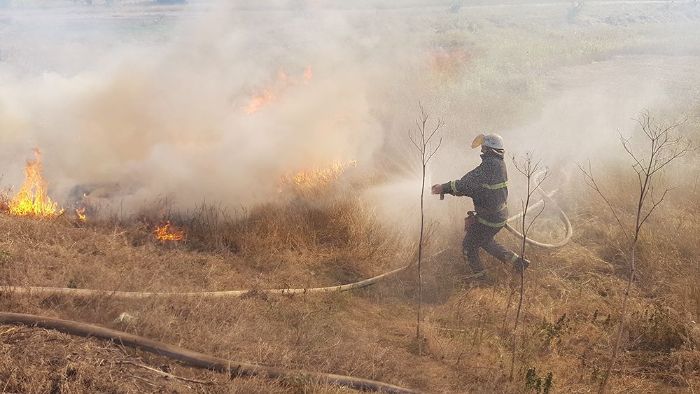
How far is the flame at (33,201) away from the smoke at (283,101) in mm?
339

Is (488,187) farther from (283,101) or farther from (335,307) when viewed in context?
(283,101)

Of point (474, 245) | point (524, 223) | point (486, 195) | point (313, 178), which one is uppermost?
point (313, 178)

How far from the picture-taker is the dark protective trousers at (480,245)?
5.97m

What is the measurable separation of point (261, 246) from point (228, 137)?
2.85 metres

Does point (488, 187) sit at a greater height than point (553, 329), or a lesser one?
greater

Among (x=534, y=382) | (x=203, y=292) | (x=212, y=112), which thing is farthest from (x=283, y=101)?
(x=534, y=382)

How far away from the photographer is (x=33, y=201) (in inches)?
246

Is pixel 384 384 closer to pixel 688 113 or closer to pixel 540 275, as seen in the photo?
pixel 540 275

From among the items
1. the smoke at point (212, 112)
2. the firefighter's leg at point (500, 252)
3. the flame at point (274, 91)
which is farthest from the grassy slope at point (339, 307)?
the flame at point (274, 91)

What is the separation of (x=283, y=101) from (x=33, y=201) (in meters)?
4.78

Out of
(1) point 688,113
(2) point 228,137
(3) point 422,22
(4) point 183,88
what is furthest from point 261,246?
(3) point 422,22

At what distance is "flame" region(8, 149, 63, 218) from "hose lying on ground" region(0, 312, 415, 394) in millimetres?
2824

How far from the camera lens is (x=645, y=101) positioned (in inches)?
500

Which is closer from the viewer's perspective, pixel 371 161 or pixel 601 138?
pixel 371 161
